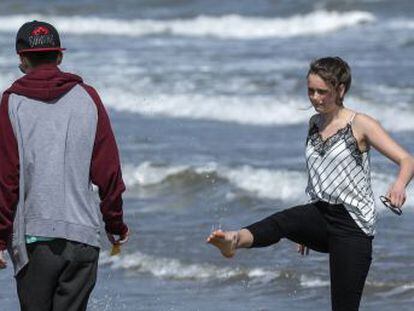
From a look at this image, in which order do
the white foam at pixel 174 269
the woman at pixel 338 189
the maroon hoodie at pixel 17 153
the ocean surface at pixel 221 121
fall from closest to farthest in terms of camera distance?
1. the maroon hoodie at pixel 17 153
2. the woman at pixel 338 189
3. the ocean surface at pixel 221 121
4. the white foam at pixel 174 269

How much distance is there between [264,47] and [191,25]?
5.59 metres

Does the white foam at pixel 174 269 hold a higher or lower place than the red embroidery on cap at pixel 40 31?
lower

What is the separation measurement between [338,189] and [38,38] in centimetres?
154

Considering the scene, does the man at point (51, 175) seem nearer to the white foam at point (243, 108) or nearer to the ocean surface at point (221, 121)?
the ocean surface at point (221, 121)

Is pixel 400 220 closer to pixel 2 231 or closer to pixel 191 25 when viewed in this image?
pixel 2 231

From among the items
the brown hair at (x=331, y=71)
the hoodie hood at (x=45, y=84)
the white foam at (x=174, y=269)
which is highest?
the hoodie hood at (x=45, y=84)

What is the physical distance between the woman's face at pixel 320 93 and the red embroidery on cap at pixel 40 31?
129 centimetres

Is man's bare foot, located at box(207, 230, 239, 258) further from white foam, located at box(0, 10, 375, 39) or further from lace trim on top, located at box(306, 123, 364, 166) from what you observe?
white foam, located at box(0, 10, 375, 39)

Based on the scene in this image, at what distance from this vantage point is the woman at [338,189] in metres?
5.68

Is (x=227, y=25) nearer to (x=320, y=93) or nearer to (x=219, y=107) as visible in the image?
(x=219, y=107)

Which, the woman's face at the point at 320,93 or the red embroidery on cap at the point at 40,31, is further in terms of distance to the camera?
the woman's face at the point at 320,93

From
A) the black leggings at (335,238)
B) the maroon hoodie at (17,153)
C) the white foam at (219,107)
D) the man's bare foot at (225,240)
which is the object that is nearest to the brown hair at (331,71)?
the black leggings at (335,238)

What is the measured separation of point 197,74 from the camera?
69.7ft

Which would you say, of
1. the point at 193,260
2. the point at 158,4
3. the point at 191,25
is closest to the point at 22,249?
the point at 193,260
